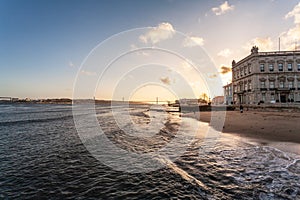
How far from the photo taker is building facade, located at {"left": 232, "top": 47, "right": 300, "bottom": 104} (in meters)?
45.0

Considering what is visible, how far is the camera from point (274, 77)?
46.3 meters

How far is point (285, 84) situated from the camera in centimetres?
4572

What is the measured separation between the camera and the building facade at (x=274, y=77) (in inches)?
1773

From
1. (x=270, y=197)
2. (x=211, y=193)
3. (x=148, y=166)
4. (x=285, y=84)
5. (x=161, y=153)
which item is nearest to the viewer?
(x=270, y=197)

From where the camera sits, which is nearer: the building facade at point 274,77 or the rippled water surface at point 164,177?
the rippled water surface at point 164,177

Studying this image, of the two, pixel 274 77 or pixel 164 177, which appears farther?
pixel 274 77

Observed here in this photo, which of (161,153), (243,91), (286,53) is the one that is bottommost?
(161,153)

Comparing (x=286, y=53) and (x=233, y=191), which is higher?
(x=286, y=53)

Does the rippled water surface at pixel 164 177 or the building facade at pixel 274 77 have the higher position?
the building facade at pixel 274 77

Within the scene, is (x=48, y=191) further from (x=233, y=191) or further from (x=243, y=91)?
(x=243, y=91)

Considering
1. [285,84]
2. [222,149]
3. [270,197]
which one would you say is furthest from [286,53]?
[270,197]

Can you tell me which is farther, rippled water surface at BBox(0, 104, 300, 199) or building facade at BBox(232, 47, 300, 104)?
building facade at BBox(232, 47, 300, 104)

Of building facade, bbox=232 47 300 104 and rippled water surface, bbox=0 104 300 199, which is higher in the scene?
building facade, bbox=232 47 300 104

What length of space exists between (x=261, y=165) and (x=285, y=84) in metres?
50.7
